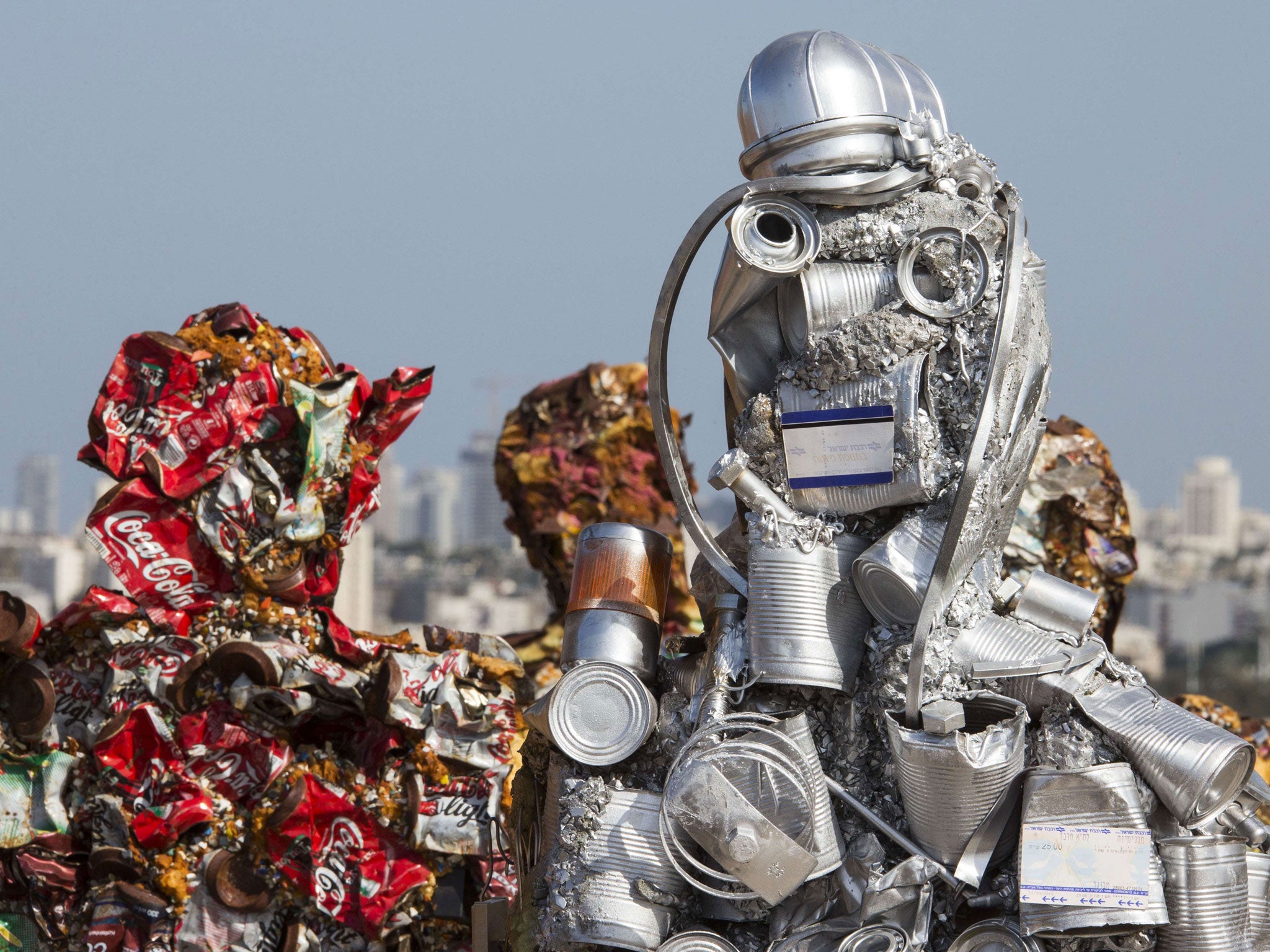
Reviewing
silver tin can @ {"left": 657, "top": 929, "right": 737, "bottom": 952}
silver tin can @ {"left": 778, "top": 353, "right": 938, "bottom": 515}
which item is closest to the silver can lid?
silver tin can @ {"left": 657, "top": 929, "right": 737, "bottom": 952}

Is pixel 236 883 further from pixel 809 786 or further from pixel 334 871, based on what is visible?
pixel 809 786

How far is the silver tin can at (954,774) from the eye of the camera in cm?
322

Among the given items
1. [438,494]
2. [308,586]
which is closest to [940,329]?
[308,586]


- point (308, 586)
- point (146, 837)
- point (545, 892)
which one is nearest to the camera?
point (545, 892)

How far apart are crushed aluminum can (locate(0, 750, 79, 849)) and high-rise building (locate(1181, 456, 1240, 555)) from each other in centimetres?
5371

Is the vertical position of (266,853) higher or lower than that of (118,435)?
lower

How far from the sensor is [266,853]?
15.0ft

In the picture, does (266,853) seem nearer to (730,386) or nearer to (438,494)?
(730,386)

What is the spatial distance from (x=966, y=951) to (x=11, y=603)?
2.90m

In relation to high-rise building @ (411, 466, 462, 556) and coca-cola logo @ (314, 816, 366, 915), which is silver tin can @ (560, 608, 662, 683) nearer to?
coca-cola logo @ (314, 816, 366, 915)

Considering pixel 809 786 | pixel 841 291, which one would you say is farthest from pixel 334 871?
→ pixel 841 291

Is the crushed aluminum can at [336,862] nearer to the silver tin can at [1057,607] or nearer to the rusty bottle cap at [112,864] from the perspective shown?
the rusty bottle cap at [112,864]

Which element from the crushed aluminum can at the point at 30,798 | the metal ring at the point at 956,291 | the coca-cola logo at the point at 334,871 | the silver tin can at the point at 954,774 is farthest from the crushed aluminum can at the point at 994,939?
the crushed aluminum can at the point at 30,798

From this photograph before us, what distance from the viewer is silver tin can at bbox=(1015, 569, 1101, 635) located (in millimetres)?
3566
